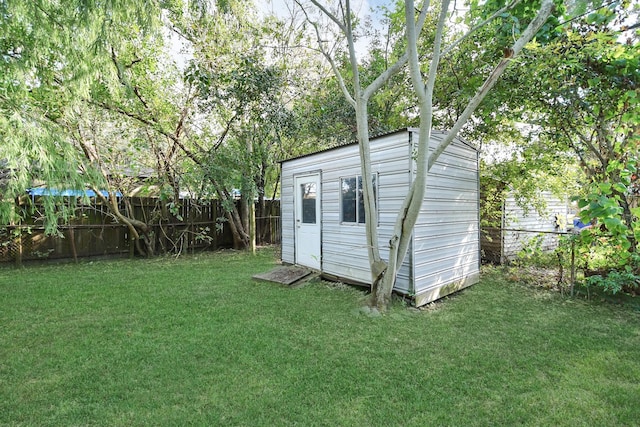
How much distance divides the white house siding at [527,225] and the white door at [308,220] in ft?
11.4

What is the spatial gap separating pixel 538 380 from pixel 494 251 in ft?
16.8

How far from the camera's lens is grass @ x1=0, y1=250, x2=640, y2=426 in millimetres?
2188

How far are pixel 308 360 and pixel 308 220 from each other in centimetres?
345

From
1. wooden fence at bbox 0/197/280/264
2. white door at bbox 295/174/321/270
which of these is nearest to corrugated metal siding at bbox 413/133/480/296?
white door at bbox 295/174/321/270

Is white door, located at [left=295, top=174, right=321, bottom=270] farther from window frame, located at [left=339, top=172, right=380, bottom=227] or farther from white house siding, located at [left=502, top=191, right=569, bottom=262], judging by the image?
white house siding, located at [left=502, top=191, right=569, bottom=262]

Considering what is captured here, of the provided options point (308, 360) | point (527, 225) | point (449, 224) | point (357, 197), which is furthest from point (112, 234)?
point (527, 225)

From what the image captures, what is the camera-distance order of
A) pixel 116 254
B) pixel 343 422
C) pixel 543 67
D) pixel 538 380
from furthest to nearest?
pixel 116 254
pixel 543 67
pixel 538 380
pixel 343 422

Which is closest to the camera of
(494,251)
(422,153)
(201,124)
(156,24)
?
(156,24)

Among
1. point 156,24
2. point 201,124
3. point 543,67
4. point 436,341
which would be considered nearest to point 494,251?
point 543,67

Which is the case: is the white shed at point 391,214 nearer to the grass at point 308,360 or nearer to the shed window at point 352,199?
the shed window at point 352,199

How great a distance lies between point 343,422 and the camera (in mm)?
2086

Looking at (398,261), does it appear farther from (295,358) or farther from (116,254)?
(116,254)

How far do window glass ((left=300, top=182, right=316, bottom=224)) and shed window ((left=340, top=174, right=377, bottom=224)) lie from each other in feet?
2.57

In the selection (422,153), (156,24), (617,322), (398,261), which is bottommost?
(617,322)
